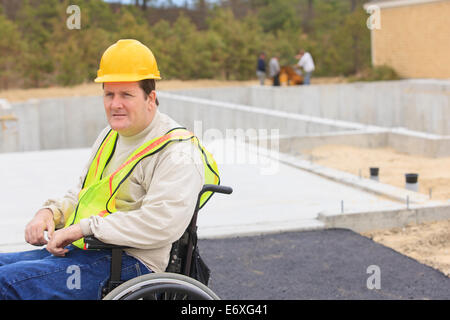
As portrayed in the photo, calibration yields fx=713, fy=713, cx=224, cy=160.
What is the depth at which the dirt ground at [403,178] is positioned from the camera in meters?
6.56

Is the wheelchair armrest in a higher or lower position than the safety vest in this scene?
lower

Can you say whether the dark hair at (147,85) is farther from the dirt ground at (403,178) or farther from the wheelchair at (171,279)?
the dirt ground at (403,178)

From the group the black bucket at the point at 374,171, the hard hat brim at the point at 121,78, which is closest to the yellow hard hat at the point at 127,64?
the hard hat brim at the point at 121,78

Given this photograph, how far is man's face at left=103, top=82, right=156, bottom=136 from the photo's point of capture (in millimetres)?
3242

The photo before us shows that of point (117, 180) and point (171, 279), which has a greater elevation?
point (117, 180)

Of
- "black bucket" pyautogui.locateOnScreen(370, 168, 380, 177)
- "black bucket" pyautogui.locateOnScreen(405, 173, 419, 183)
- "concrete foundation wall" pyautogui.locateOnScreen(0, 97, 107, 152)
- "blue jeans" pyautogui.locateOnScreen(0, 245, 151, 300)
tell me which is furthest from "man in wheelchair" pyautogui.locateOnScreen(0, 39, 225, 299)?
"concrete foundation wall" pyautogui.locateOnScreen(0, 97, 107, 152)

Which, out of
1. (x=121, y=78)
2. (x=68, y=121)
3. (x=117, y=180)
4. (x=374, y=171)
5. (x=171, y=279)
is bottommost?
(x=374, y=171)

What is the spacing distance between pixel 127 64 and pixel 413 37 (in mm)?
25766

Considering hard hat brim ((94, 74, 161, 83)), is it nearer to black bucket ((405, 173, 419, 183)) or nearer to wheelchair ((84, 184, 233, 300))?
wheelchair ((84, 184, 233, 300))

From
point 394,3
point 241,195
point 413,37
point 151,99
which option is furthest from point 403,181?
point 394,3

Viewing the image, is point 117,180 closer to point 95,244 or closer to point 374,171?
point 95,244

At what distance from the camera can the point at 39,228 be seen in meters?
3.41

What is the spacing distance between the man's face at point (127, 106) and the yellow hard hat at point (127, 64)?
0.05m
